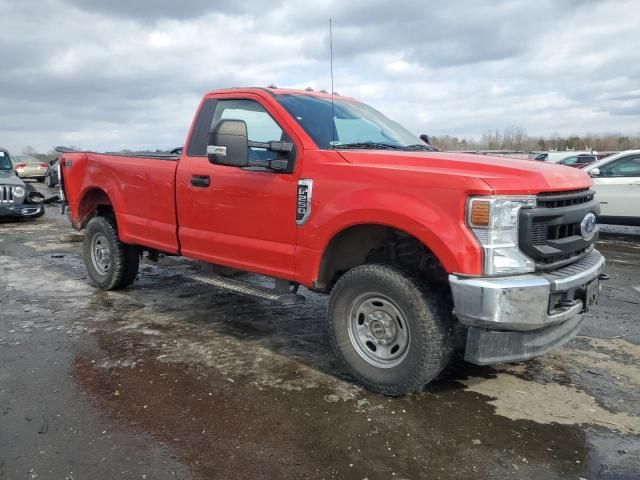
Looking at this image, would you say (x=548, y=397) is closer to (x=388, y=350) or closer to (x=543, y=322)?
(x=543, y=322)

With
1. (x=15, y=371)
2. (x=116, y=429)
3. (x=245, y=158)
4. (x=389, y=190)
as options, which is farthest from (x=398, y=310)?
(x=15, y=371)

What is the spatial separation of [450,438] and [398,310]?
83cm

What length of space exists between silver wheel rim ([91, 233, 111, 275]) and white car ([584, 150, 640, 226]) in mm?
8785

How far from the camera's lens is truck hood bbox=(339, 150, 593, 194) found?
309cm

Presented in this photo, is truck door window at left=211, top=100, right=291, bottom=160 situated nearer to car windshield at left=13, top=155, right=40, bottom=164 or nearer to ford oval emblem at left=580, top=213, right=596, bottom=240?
ford oval emblem at left=580, top=213, right=596, bottom=240

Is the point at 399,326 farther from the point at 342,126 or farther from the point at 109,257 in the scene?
the point at 109,257

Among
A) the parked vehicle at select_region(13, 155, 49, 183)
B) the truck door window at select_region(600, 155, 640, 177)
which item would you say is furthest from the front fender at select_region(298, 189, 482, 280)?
the parked vehicle at select_region(13, 155, 49, 183)

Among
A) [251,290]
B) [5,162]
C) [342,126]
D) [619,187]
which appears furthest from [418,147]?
[5,162]

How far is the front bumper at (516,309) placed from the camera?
299cm

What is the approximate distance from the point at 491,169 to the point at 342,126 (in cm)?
161

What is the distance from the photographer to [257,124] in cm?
448

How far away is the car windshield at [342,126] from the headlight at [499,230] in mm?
1383

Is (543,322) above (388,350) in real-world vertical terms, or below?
above

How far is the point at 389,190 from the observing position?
3.37m
